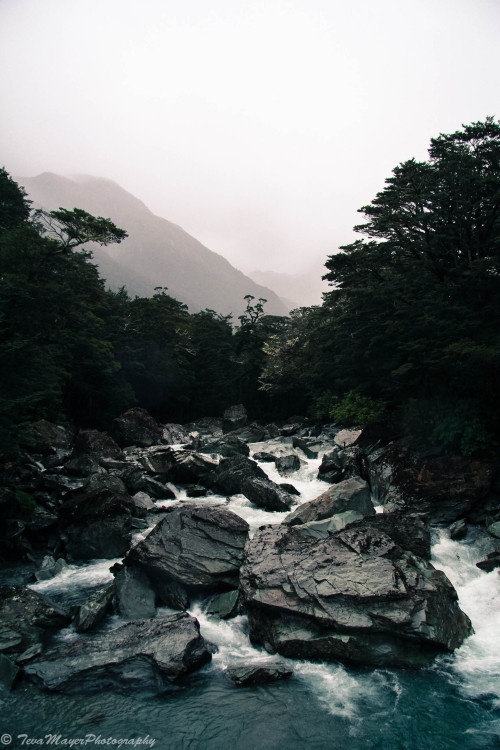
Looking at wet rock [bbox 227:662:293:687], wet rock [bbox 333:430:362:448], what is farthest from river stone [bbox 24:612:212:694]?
wet rock [bbox 333:430:362:448]

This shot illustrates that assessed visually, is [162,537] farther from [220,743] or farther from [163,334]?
[163,334]

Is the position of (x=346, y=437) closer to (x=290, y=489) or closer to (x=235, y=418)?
(x=290, y=489)

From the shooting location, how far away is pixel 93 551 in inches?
404

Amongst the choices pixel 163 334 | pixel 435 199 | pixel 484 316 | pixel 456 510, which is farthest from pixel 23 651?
pixel 163 334

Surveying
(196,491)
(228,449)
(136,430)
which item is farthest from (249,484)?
(136,430)

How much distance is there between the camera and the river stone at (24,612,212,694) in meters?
5.97

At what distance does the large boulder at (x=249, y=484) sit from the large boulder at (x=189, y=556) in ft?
11.9

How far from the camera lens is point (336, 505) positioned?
442 inches

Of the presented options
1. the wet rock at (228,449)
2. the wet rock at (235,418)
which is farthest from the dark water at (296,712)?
the wet rock at (235,418)

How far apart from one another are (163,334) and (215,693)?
→ 1444 inches

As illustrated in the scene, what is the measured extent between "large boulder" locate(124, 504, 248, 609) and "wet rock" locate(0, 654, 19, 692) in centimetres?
291

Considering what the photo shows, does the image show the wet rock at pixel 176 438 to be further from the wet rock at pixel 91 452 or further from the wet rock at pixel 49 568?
the wet rock at pixel 49 568

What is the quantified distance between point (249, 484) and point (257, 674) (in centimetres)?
803

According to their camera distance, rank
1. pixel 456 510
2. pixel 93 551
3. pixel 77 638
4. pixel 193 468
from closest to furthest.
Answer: pixel 77 638
pixel 93 551
pixel 456 510
pixel 193 468
